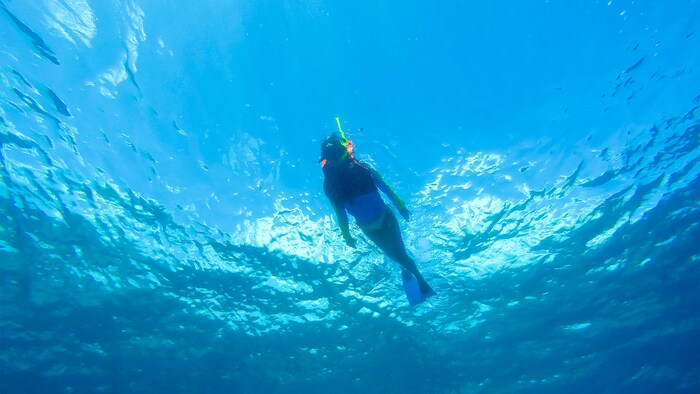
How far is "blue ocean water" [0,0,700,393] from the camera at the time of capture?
8180 mm

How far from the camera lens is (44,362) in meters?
16.3

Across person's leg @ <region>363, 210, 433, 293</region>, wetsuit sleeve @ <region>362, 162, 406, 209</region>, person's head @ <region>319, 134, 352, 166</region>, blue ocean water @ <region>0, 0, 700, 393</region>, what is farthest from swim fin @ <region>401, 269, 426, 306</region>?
blue ocean water @ <region>0, 0, 700, 393</region>

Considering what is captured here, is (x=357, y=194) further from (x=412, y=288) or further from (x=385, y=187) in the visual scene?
(x=412, y=288)

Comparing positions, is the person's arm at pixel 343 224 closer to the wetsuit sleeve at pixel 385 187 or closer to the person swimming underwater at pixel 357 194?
the person swimming underwater at pixel 357 194

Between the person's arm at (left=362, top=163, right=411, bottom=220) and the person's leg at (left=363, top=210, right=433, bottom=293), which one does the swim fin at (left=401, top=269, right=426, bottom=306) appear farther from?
the person's arm at (left=362, top=163, right=411, bottom=220)

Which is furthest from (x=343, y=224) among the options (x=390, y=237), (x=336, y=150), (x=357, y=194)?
(x=336, y=150)

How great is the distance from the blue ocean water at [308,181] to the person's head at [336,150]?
3132 mm

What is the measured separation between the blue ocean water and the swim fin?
370cm

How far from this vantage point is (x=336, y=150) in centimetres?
568

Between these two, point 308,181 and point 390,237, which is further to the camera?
point 308,181

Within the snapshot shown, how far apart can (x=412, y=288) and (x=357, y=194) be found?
2113 mm

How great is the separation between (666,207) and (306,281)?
1335 centimetres

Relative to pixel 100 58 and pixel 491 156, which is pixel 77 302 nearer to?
pixel 100 58

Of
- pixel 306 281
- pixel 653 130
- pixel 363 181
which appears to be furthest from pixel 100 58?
pixel 653 130
